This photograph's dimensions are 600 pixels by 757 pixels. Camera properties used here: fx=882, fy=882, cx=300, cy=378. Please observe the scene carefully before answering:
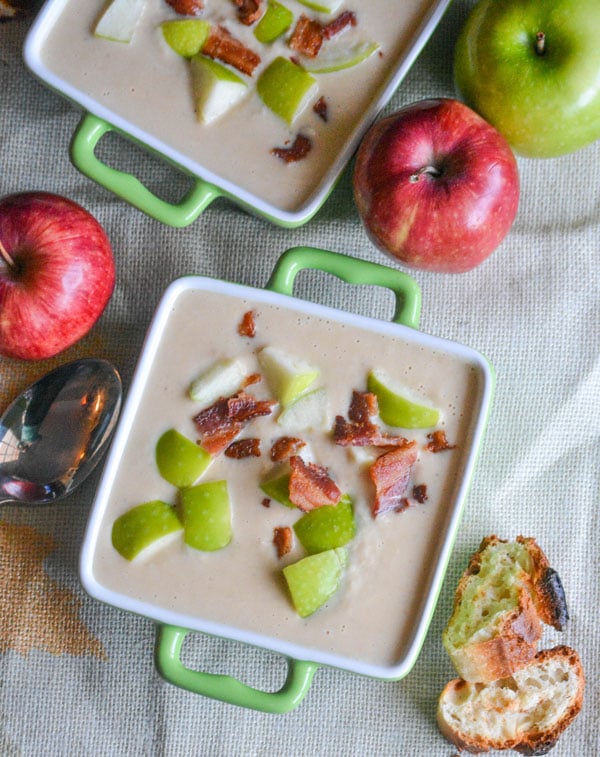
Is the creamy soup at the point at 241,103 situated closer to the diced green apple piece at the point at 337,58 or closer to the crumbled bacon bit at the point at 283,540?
the diced green apple piece at the point at 337,58

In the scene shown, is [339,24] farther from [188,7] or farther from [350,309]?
[350,309]

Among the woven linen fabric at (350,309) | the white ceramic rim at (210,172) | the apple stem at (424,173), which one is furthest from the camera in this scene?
the woven linen fabric at (350,309)

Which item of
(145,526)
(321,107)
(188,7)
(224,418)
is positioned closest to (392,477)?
(224,418)

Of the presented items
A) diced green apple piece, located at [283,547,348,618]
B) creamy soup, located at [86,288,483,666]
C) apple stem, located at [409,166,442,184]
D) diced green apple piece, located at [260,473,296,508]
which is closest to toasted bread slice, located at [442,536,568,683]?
creamy soup, located at [86,288,483,666]

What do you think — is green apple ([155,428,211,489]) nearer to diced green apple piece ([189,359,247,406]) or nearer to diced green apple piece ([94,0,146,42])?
diced green apple piece ([189,359,247,406])

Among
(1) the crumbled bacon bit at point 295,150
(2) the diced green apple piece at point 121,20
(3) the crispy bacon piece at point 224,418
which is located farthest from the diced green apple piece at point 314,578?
(2) the diced green apple piece at point 121,20

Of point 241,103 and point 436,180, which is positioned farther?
point 241,103
